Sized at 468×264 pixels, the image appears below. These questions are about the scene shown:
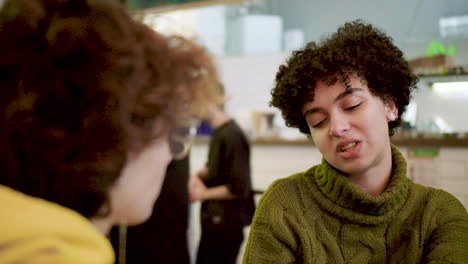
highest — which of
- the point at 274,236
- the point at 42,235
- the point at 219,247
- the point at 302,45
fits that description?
the point at 302,45

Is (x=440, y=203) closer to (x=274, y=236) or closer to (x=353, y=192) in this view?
(x=353, y=192)

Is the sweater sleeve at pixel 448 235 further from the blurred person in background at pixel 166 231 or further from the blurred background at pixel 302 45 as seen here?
the blurred person in background at pixel 166 231

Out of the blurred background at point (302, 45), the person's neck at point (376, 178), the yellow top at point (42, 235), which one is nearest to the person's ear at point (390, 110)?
the person's neck at point (376, 178)

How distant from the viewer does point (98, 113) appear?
58 cm

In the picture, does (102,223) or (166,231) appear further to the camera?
(166,231)

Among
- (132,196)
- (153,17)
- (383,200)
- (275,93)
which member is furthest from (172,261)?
(153,17)

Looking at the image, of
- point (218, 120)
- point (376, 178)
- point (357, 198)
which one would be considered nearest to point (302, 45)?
point (218, 120)

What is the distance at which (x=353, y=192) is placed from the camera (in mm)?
1065

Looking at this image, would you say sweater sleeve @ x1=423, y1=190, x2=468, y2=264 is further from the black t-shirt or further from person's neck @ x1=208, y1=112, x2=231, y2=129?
person's neck @ x1=208, y1=112, x2=231, y2=129

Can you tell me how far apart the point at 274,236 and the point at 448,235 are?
435 millimetres

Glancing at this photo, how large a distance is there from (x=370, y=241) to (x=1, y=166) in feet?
2.79

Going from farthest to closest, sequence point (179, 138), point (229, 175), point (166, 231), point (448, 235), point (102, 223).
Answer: point (229, 175) → point (166, 231) → point (448, 235) → point (179, 138) → point (102, 223)

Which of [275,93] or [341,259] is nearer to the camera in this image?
[341,259]

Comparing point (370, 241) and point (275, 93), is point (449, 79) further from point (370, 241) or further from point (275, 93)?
point (370, 241)
